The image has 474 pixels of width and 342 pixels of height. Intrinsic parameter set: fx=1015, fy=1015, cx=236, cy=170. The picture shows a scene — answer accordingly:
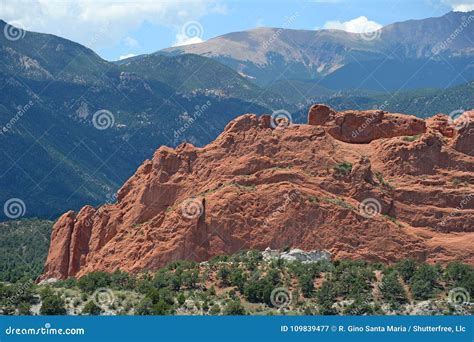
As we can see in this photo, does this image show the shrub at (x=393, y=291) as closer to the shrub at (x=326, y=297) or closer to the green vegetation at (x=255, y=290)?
the green vegetation at (x=255, y=290)

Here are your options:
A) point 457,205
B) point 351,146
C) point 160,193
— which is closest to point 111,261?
point 160,193

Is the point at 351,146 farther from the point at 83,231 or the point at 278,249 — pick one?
the point at 83,231

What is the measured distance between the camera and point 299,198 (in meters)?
88.0

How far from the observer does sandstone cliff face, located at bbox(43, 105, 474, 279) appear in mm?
87500

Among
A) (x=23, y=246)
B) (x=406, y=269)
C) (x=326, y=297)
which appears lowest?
(x=326, y=297)

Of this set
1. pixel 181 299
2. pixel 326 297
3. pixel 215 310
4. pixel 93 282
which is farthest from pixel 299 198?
pixel 93 282

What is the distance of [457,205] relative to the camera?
9038 centimetres

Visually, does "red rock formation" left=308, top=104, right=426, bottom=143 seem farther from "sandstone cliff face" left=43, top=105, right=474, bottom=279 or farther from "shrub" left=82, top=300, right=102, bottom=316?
"shrub" left=82, top=300, right=102, bottom=316

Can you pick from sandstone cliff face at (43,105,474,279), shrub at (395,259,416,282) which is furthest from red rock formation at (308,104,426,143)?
shrub at (395,259,416,282)

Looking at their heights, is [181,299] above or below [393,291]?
above

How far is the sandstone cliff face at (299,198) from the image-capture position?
87500 mm

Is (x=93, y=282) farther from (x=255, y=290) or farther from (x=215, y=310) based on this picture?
(x=255, y=290)

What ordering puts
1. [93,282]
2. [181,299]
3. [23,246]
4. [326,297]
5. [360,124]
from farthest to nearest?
1. [23,246]
2. [360,124]
3. [93,282]
4. [326,297]
5. [181,299]

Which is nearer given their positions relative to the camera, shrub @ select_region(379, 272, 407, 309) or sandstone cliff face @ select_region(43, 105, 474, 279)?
shrub @ select_region(379, 272, 407, 309)
